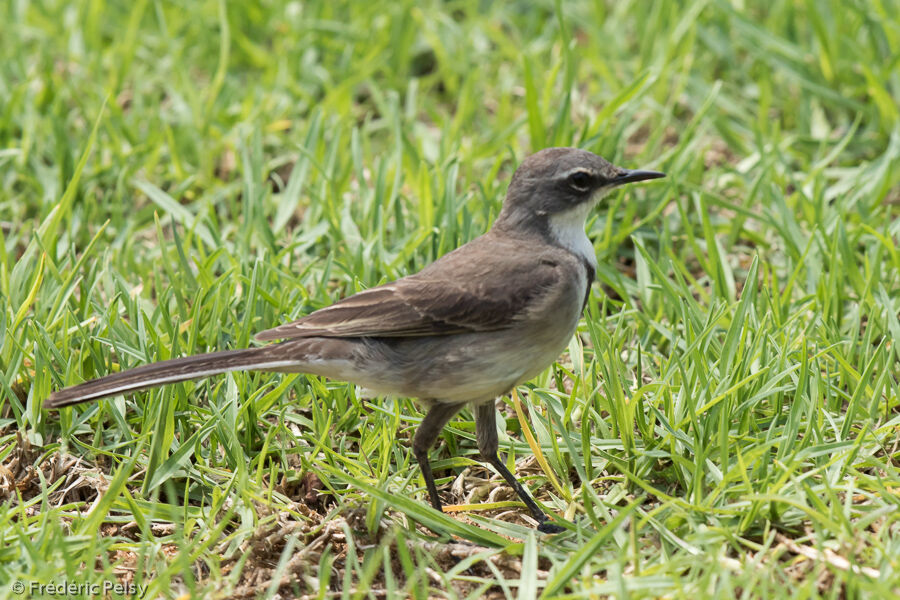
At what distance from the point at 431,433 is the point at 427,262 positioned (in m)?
1.63

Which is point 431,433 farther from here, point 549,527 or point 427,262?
point 427,262

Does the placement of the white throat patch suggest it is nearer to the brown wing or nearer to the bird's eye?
the bird's eye

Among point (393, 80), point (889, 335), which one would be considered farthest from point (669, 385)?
point (393, 80)

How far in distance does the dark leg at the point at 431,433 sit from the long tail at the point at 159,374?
0.72m

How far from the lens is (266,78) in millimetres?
7930

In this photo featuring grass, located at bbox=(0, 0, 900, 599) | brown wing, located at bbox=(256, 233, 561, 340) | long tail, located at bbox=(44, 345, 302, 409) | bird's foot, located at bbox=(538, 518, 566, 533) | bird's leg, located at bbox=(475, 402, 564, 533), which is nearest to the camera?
long tail, located at bbox=(44, 345, 302, 409)

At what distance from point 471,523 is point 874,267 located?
256 cm

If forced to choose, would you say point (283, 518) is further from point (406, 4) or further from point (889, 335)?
point (406, 4)

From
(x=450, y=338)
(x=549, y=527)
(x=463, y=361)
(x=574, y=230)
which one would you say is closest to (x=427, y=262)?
(x=574, y=230)

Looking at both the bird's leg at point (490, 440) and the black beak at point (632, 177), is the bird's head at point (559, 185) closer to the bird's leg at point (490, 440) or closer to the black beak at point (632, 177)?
the black beak at point (632, 177)

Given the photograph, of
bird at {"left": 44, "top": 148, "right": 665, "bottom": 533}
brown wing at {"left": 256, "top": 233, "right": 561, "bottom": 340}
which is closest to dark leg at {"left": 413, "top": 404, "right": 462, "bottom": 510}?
bird at {"left": 44, "top": 148, "right": 665, "bottom": 533}

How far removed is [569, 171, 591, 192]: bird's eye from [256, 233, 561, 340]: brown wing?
0.48 meters

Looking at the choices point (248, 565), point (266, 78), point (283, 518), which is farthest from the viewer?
point (266, 78)

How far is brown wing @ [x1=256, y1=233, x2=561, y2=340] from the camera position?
181 inches
